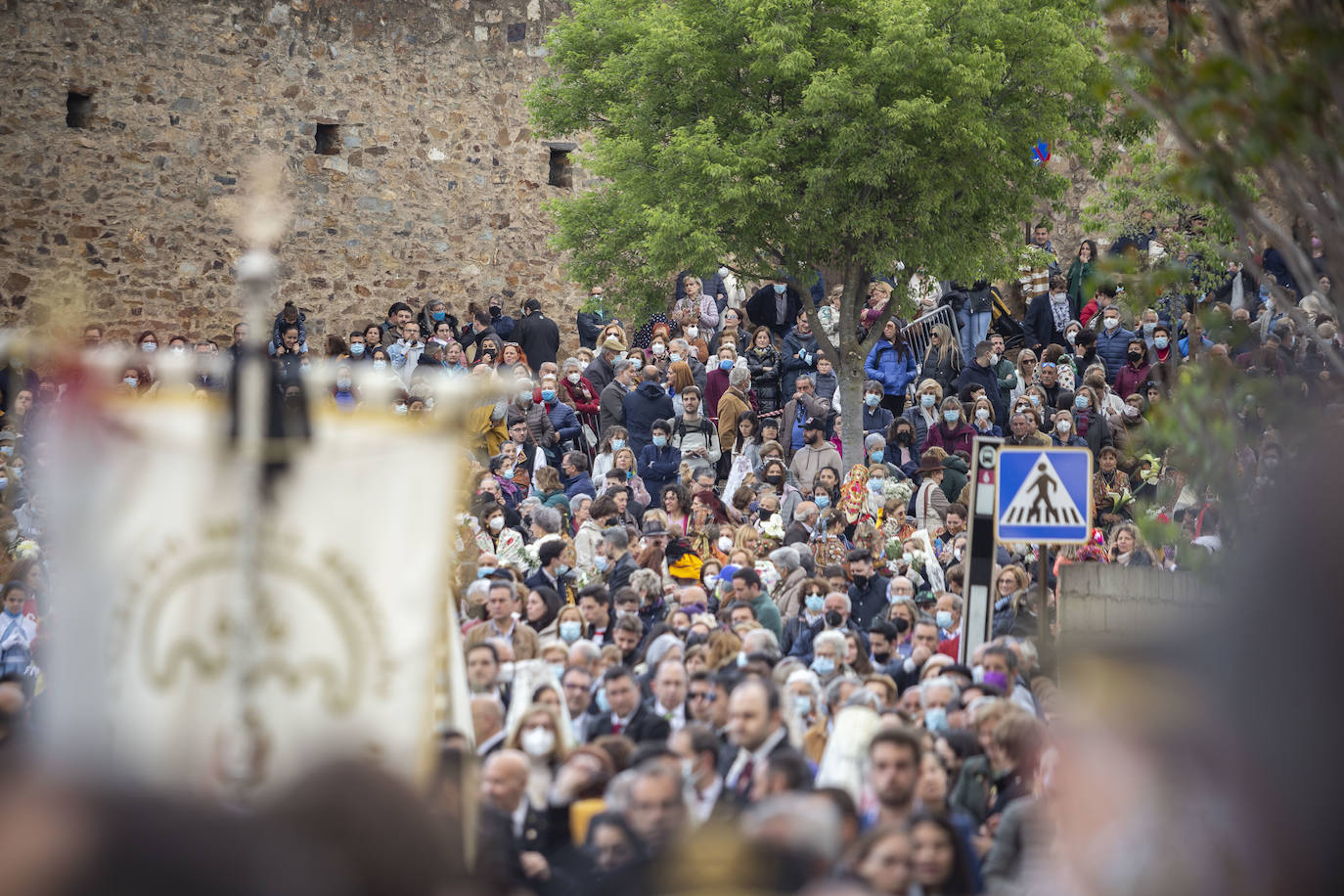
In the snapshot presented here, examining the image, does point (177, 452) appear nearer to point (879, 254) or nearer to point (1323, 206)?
point (1323, 206)

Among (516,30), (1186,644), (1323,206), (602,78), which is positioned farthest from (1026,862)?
(516,30)

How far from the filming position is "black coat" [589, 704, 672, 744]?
27.5 feet

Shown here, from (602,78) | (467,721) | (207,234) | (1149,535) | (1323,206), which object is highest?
(602,78)

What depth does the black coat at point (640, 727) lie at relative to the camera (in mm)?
8367

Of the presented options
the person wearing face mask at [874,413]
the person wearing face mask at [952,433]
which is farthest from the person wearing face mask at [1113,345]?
the person wearing face mask at [952,433]

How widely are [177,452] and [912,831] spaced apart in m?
2.67

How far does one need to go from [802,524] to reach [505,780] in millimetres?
7601

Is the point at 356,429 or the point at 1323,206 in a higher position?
the point at 1323,206

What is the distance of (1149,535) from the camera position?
346 inches

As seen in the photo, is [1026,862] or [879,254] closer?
[1026,862]

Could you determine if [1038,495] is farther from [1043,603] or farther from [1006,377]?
[1006,377]

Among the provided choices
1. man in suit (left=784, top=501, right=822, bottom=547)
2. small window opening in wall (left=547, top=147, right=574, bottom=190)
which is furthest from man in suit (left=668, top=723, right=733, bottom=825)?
small window opening in wall (left=547, top=147, right=574, bottom=190)

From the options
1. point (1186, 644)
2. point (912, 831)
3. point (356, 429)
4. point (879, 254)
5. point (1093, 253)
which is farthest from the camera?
point (1093, 253)

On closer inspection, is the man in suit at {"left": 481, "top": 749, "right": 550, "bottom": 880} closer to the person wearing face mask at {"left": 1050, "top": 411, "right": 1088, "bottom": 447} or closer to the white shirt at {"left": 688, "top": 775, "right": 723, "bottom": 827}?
the white shirt at {"left": 688, "top": 775, "right": 723, "bottom": 827}
